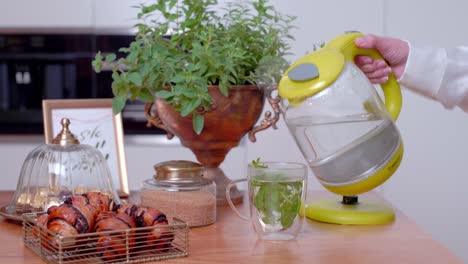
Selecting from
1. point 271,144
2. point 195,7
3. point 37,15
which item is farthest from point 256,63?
point 37,15

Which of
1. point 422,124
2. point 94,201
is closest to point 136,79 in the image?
point 94,201

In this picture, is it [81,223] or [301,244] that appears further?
[301,244]

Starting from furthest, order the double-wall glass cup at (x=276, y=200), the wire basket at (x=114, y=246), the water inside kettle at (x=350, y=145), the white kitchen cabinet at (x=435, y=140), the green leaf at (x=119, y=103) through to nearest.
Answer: the white kitchen cabinet at (x=435, y=140) → the green leaf at (x=119, y=103) → the water inside kettle at (x=350, y=145) → the double-wall glass cup at (x=276, y=200) → the wire basket at (x=114, y=246)

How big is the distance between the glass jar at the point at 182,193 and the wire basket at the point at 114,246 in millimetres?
135

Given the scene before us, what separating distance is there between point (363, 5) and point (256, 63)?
4.35 ft

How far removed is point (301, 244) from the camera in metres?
1.00

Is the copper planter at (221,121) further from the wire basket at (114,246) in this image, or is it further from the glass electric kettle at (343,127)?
the wire basket at (114,246)

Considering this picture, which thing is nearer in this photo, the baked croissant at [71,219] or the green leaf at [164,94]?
the baked croissant at [71,219]

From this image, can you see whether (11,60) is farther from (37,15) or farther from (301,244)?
(301,244)

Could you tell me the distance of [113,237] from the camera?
88cm

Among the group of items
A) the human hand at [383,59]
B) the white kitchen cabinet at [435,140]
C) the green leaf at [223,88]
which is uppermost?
the human hand at [383,59]

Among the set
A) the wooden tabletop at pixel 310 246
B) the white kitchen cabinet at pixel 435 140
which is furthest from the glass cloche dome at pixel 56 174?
the white kitchen cabinet at pixel 435 140

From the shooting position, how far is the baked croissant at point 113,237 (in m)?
0.88

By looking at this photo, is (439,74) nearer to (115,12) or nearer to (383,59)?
(383,59)
